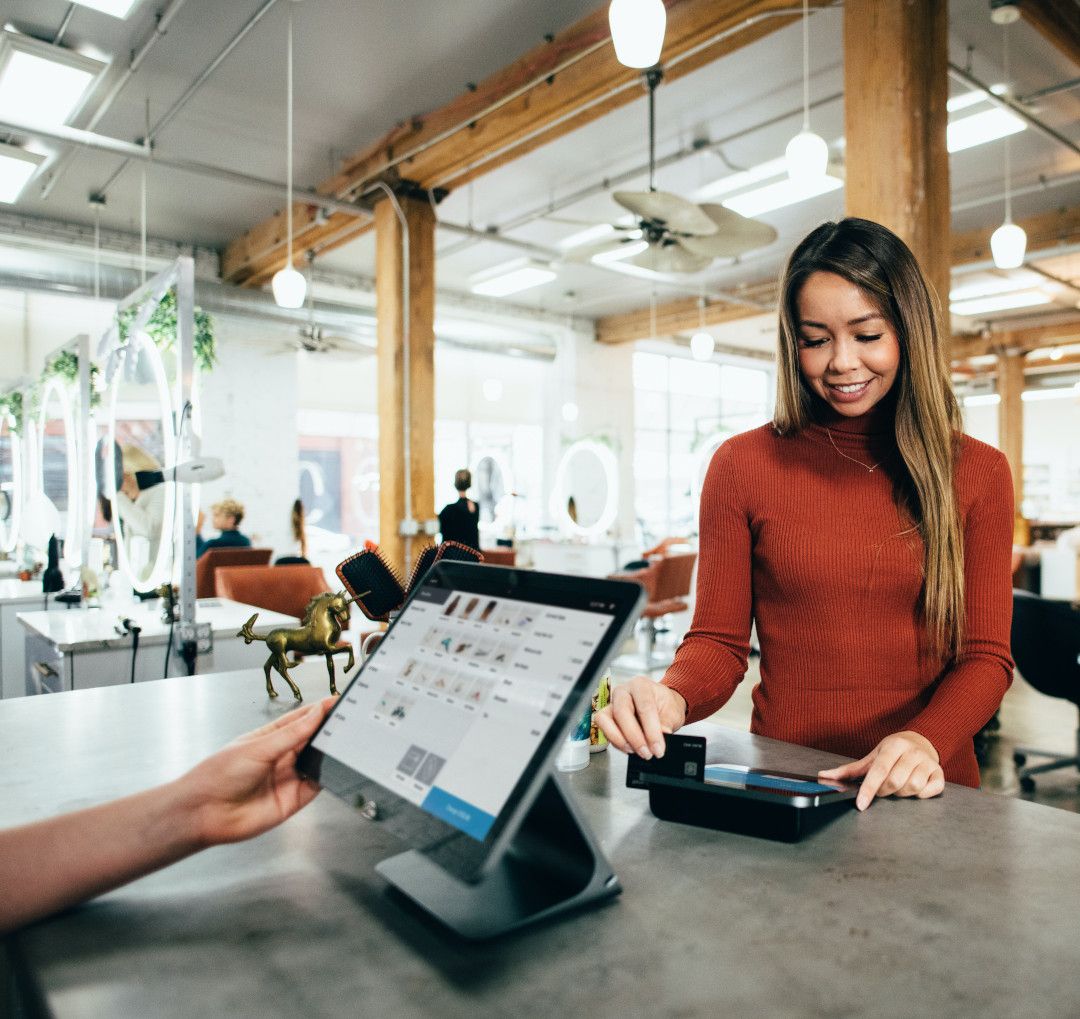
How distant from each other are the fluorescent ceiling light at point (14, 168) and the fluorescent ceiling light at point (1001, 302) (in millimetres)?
10274

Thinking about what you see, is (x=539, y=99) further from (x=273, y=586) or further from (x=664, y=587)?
(x=664, y=587)

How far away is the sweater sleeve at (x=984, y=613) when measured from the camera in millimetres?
1222

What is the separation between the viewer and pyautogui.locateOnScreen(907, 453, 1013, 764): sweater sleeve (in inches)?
48.1

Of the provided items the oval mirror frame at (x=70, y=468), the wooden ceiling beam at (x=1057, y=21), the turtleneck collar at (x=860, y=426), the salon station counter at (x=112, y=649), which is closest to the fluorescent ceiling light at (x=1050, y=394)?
the wooden ceiling beam at (x=1057, y=21)

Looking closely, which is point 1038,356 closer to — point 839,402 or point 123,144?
point 123,144

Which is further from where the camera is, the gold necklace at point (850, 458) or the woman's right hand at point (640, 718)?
the gold necklace at point (850, 458)

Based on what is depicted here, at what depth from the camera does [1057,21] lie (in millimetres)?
4734

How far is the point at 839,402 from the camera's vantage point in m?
1.37

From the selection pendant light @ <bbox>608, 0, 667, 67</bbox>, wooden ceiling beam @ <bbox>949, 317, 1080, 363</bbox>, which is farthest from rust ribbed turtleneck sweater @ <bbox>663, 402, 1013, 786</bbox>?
wooden ceiling beam @ <bbox>949, 317, 1080, 363</bbox>

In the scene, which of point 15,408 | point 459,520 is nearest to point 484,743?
point 459,520

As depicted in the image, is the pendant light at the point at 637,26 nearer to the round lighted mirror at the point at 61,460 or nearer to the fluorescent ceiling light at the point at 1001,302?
the round lighted mirror at the point at 61,460

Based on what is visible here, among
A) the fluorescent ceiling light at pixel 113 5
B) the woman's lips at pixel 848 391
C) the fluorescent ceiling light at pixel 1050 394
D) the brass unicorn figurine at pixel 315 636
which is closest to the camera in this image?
the woman's lips at pixel 848 391

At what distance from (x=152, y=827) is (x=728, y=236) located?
4.69 metres

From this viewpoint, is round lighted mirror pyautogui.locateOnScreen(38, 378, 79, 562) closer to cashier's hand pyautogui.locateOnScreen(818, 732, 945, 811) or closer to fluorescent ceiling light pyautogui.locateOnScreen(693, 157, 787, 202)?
cashier's hand pyautogui.locateOnScreen(818, 732, 945, 811)
